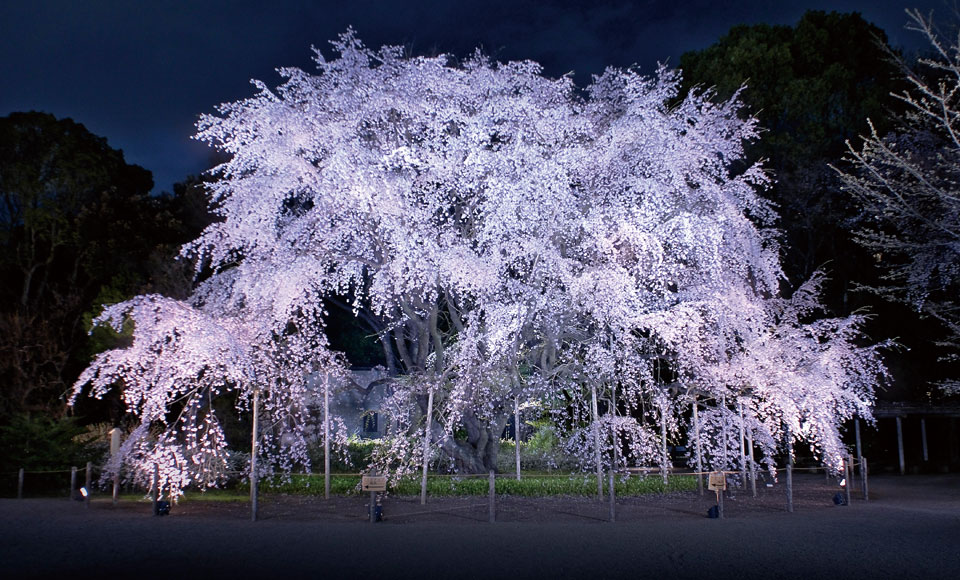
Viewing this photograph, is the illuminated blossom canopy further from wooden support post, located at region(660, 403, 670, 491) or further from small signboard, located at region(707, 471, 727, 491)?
small signboard, located at region(707, 471, 727, 491)

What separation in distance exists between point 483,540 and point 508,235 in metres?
6.18

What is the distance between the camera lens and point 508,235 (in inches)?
544

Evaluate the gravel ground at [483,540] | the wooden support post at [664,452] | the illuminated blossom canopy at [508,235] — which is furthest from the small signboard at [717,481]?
the wooden support post at [664,452]

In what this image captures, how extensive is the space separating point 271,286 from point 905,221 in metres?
15.5

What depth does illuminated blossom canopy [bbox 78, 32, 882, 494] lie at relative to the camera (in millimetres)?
13258

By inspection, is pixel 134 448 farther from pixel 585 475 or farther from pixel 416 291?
pixel 585 475

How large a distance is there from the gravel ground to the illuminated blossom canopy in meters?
1.97

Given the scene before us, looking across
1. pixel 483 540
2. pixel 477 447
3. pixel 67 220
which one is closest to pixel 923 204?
pixel 477 447

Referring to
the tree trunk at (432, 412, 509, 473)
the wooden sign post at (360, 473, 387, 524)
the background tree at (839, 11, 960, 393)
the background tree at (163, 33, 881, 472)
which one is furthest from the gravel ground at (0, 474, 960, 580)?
the background tree at (839, 11, 960, 393)

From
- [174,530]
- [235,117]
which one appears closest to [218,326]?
[174,530]

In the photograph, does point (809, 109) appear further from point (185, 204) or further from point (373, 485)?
point (185, 204)

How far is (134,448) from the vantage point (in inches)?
539

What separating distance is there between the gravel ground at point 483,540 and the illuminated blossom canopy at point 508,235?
6.47 ft

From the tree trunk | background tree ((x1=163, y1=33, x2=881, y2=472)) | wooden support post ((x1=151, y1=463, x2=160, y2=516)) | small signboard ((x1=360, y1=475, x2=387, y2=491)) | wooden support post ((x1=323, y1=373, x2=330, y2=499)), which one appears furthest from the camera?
the tree trunk
